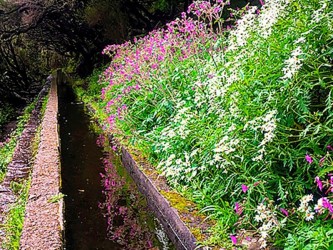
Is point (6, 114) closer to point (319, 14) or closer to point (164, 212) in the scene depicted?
point (164, 212)

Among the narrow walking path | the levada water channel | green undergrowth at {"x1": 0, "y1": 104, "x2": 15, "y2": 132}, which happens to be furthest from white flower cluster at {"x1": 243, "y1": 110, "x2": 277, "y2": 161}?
green undergrowth at {"x1": 0, "y1": 104, "x2": 15, "y2": 132}

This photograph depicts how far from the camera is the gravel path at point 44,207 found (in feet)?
12.8

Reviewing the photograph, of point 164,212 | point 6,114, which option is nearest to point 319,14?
point 164,212

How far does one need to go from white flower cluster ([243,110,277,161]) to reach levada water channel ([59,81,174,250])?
1.61m

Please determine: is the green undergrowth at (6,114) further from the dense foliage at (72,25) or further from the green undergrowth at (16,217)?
the green undergrowth at (16,217)

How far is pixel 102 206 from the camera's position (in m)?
5.46

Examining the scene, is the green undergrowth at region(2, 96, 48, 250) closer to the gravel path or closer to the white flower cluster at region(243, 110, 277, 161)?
the gravel path

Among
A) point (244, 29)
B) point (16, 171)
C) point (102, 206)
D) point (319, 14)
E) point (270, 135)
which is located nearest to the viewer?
point (270, 135)

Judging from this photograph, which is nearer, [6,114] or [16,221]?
[16,221]

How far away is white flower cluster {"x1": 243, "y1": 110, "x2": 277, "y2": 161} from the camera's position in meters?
3.17

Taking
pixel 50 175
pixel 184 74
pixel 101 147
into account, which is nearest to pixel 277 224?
pixel 50 175

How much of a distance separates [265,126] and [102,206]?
294 cm

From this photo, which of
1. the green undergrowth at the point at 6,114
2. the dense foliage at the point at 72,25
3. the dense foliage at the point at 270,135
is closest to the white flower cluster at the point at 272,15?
the dense foliage at the point at 270,135

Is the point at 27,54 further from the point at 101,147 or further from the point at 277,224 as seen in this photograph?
the point at 277,224
